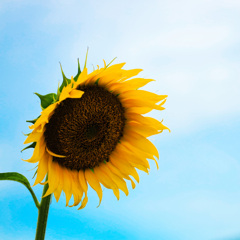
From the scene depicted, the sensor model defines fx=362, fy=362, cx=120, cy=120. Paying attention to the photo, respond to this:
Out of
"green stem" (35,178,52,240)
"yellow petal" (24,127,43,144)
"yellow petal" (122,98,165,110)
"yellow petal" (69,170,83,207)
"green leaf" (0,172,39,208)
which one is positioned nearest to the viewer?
"yellow petal" (24,127,43,144)

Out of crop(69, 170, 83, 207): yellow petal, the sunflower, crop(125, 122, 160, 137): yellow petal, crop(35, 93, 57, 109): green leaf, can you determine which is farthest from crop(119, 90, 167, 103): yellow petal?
crop(69, 170, 83, 207): yellow petal

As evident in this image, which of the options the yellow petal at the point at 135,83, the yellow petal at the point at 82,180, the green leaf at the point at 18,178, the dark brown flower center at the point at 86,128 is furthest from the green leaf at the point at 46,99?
the yellow petal at the point at 82,180

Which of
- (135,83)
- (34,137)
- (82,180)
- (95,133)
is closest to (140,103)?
(135,83)

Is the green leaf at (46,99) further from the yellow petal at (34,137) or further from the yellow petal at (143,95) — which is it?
the yellow petal at (143,95)

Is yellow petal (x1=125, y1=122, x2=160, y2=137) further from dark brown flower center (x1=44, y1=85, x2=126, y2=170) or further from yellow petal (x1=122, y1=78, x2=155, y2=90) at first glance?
yellow petal (x1=122, y1=78, x2=155, y2=90)

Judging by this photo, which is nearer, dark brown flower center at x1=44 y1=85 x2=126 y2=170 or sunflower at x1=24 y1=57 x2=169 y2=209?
sunflower at x1=24 y1=57 x2=169 y2=209

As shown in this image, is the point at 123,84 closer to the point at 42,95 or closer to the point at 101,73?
the point at 101,73

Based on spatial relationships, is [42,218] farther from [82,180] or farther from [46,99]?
[46,99]

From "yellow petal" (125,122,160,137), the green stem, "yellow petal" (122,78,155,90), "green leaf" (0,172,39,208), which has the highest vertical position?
"yellow petal" (122,78,155,90)
